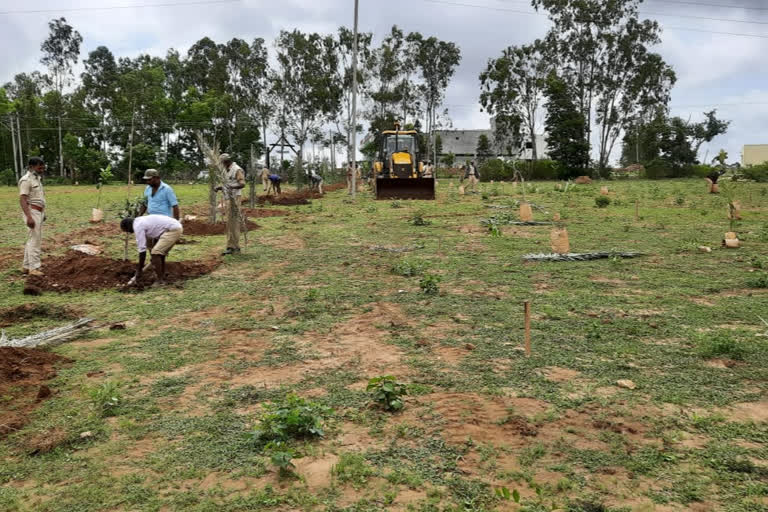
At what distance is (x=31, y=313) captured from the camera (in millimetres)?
7070

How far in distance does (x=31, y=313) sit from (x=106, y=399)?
3.44m

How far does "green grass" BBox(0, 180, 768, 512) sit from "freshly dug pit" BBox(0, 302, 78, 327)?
0.46 ft

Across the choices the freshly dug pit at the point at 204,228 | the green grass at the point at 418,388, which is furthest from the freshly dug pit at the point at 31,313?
the freshly dug pit at the point at 204,228

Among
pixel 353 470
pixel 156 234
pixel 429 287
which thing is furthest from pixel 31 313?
pixel 353 470

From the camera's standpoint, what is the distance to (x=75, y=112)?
168 ft

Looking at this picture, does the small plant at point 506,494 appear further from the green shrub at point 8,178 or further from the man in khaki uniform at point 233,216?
the green shrub at point 8,178

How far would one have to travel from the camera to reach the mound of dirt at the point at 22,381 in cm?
425

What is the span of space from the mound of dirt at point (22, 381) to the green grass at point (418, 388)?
0.41ft

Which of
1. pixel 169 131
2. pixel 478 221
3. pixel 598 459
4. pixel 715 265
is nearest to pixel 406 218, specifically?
pixel 478 221

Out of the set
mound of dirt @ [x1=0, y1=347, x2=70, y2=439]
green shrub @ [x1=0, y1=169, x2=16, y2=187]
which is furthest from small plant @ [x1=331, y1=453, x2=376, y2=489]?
green shrub @ [x1=0, y1=169, x2=16, y2=187]

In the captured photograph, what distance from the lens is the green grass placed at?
334cm

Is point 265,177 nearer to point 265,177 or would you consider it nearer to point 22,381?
point 265,177

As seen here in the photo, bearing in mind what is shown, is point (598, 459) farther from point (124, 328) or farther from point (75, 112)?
point (75, 112)

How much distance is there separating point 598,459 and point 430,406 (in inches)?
47.8
